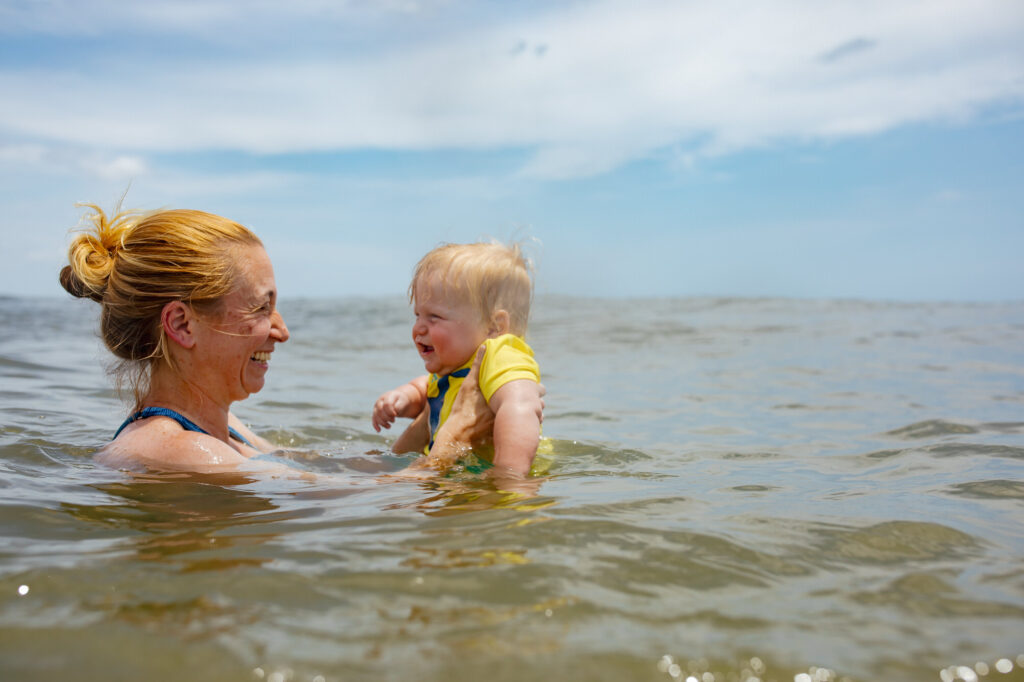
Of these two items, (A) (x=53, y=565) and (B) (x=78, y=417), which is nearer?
(A) (x=53, y=565)

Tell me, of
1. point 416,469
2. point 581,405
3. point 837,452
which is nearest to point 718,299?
point 581,405

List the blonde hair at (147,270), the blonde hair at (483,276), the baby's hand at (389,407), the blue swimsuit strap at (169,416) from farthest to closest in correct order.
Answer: the baby's hand at (389,407)
the blonde hair at (483,276)
the blue swimsuit strap at (169,416)
the blonde hair at (147,270)

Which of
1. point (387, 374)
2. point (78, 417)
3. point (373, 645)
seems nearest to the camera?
point (373, 645)

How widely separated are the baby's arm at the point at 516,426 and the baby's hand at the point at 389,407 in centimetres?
96

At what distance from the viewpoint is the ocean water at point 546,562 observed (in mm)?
1920

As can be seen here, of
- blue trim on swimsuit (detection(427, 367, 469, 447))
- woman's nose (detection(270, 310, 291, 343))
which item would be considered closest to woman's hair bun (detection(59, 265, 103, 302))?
woman's nose (detection(270, 310, 291, 343))

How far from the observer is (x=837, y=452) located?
5227 millimetres

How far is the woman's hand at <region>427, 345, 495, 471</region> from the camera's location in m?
4.03

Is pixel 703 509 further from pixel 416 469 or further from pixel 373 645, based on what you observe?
pixel 373 645

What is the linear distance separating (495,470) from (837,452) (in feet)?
8.49

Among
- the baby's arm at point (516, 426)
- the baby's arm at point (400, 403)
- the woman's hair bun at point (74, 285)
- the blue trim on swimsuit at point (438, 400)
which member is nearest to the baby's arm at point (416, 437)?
the baby's arm at point (400, 403)

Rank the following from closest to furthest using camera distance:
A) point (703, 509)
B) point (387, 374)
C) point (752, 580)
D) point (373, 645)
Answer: point (373, 645)
point (752, 580)
point (703, 509)
point (387, 374)

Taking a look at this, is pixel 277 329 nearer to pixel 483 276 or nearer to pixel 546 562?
pixel 483 276

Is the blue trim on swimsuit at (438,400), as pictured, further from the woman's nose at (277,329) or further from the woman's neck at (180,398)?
the woman's neck at (180,398)
